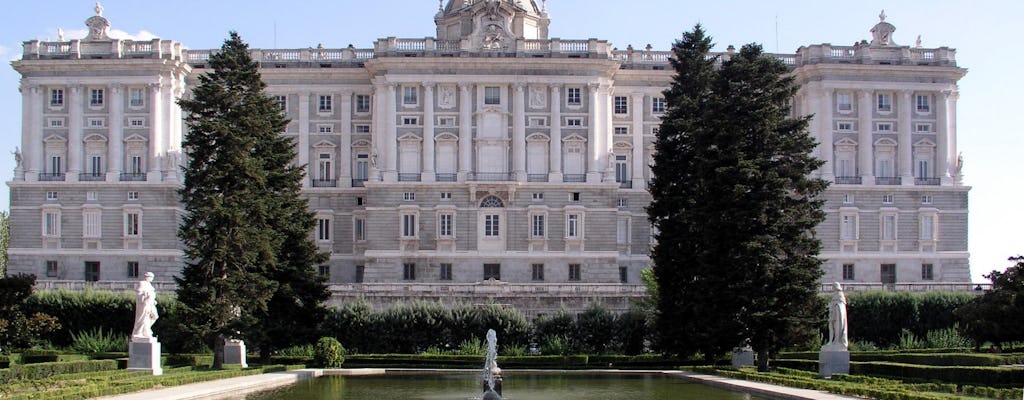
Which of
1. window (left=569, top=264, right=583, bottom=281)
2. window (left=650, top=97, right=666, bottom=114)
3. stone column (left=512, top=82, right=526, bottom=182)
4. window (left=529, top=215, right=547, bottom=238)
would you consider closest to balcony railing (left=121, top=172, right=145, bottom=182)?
stone column (left=512, top=82, right=526, bottom=182)

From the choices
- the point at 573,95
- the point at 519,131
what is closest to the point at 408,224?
the point at 519,131

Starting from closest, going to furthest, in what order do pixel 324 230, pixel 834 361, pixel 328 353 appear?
pixel 834 361 → pixel 328 353 → pixel 324 230

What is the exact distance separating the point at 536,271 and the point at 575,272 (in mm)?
2071

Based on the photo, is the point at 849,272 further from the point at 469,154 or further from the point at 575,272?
the point at 469,154

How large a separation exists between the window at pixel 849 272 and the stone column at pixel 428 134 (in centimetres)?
2301

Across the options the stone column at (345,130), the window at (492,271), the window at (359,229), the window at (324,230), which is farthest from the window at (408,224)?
the stone column at (345,130)

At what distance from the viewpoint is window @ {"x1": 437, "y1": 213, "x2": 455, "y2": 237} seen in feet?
235

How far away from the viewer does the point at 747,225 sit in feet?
149

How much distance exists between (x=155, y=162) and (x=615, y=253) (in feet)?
82.6

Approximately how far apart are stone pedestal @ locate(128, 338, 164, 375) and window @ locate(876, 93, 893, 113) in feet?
156

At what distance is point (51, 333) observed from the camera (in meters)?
57.3

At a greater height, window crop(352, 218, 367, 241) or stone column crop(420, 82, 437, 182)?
stone column crop(420, 82, 437, 182)

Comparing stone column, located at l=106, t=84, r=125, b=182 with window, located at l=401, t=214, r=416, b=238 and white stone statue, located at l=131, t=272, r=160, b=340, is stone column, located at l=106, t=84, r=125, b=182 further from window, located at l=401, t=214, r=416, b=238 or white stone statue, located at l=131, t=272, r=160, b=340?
white stone statue, located at l=131, t=272, r=160, b=340

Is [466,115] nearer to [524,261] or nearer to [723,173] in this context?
[524,261]
